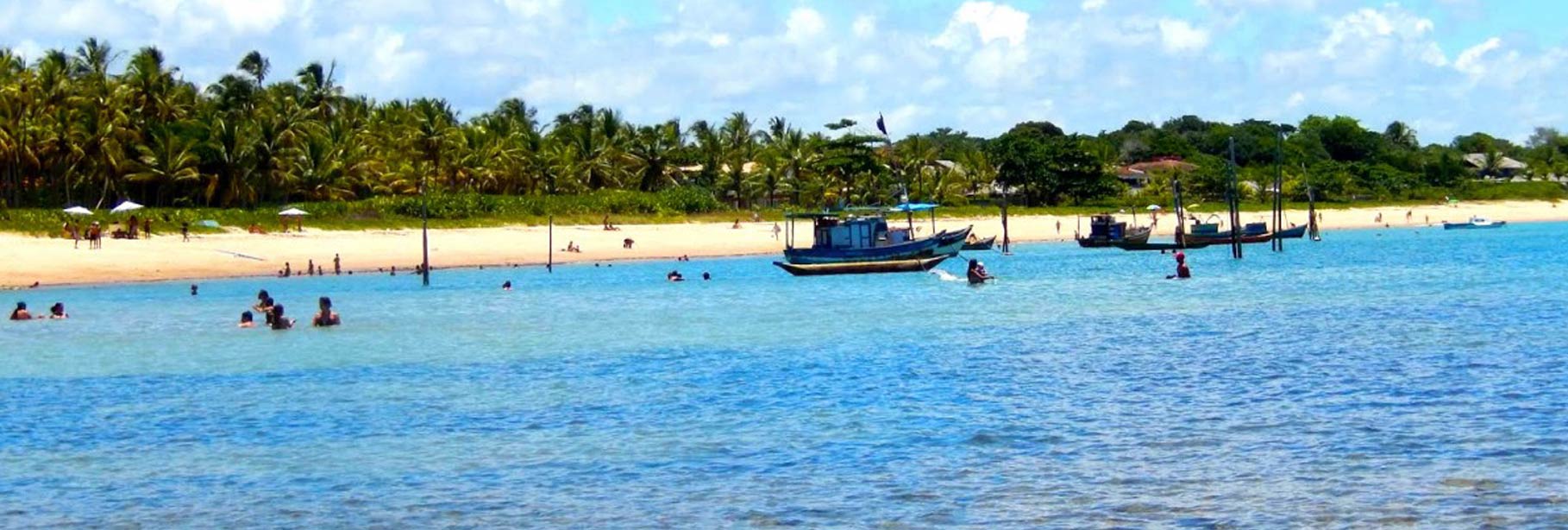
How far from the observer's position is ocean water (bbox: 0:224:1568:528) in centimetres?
1577

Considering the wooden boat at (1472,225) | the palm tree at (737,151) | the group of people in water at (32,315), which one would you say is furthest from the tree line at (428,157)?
the group of people in water at (32,315)

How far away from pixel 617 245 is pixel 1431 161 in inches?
3397

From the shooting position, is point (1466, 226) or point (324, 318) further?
point (1466, 226)

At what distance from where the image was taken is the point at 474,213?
86188 millimetres

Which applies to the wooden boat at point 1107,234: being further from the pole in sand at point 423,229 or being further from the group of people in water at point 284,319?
the group of people in water at point 284,319

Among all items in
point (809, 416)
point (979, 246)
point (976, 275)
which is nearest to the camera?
point (809, 416)

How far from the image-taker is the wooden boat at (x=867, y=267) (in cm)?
6519

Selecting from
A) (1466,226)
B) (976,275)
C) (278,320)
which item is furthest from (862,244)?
(1466,226)

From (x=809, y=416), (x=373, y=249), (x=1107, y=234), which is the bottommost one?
(x=809, y=416)

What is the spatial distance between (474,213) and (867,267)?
2731cm

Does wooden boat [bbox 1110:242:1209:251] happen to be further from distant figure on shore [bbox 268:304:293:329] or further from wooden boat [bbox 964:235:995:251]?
distant figure on shore [bbox 268:304:293:329]

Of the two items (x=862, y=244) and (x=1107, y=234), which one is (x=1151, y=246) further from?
(x=862, y=244)

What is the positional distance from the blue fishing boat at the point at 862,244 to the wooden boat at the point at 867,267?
1.14 ft

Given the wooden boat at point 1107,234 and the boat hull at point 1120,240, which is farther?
the wooden boat at point 1107,234
